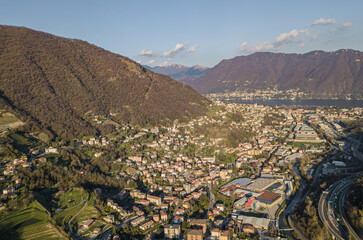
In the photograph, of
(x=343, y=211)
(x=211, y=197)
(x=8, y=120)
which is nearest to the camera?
(x=343, y=211)

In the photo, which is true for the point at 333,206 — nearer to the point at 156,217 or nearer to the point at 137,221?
the point at 156,217

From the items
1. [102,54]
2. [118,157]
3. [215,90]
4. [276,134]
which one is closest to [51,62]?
[102,54]

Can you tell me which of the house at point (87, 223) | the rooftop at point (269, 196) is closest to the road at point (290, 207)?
the rooftop at point (269, 196)

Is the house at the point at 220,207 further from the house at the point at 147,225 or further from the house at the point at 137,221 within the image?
the house at the point at 137,221

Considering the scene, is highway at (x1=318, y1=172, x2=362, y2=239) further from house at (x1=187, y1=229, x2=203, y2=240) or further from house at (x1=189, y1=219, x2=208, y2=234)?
house at (x1=187, y1=229, x2=203, y2=240)

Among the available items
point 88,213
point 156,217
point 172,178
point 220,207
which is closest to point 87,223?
point 88,213

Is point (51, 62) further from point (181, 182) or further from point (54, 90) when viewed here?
point (181, 182)
